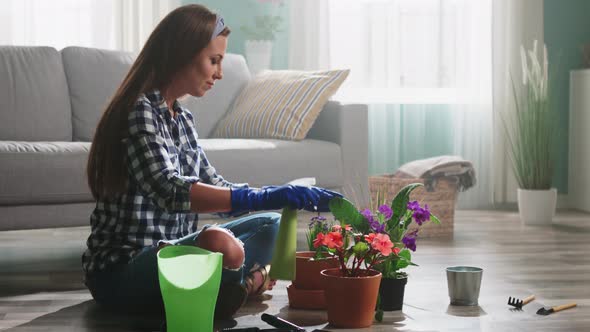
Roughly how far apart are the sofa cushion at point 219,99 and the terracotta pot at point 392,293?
1818 millimetres

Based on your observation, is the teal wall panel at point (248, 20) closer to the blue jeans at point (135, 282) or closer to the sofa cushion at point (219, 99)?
the sofa cushion at point (219, 99)

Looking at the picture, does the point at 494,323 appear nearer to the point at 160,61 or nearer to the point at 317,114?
the point at 160,61

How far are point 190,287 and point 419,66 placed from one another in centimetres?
339

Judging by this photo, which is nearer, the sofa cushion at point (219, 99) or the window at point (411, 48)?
the sofa cushion at point (219, 99)

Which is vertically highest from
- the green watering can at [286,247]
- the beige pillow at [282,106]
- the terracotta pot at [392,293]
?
the beige pillow at [282,106]

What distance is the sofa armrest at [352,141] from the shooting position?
3686 mm

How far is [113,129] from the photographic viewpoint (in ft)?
6.95

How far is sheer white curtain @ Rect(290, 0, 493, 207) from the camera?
199 inches

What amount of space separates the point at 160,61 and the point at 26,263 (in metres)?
1.30

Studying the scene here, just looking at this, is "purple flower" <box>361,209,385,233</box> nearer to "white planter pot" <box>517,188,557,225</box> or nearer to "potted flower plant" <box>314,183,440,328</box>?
"potted flower plant" <box>314,183,440,328</box>

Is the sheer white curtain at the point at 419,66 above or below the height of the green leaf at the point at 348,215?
above

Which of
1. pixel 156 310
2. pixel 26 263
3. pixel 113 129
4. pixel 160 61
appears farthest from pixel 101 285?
pixel 26 263

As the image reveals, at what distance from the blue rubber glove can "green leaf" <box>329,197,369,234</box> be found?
10 centimetres

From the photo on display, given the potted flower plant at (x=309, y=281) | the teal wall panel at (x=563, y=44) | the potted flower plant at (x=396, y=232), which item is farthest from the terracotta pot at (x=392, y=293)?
the teal wall panel at (x=563, y=44)
